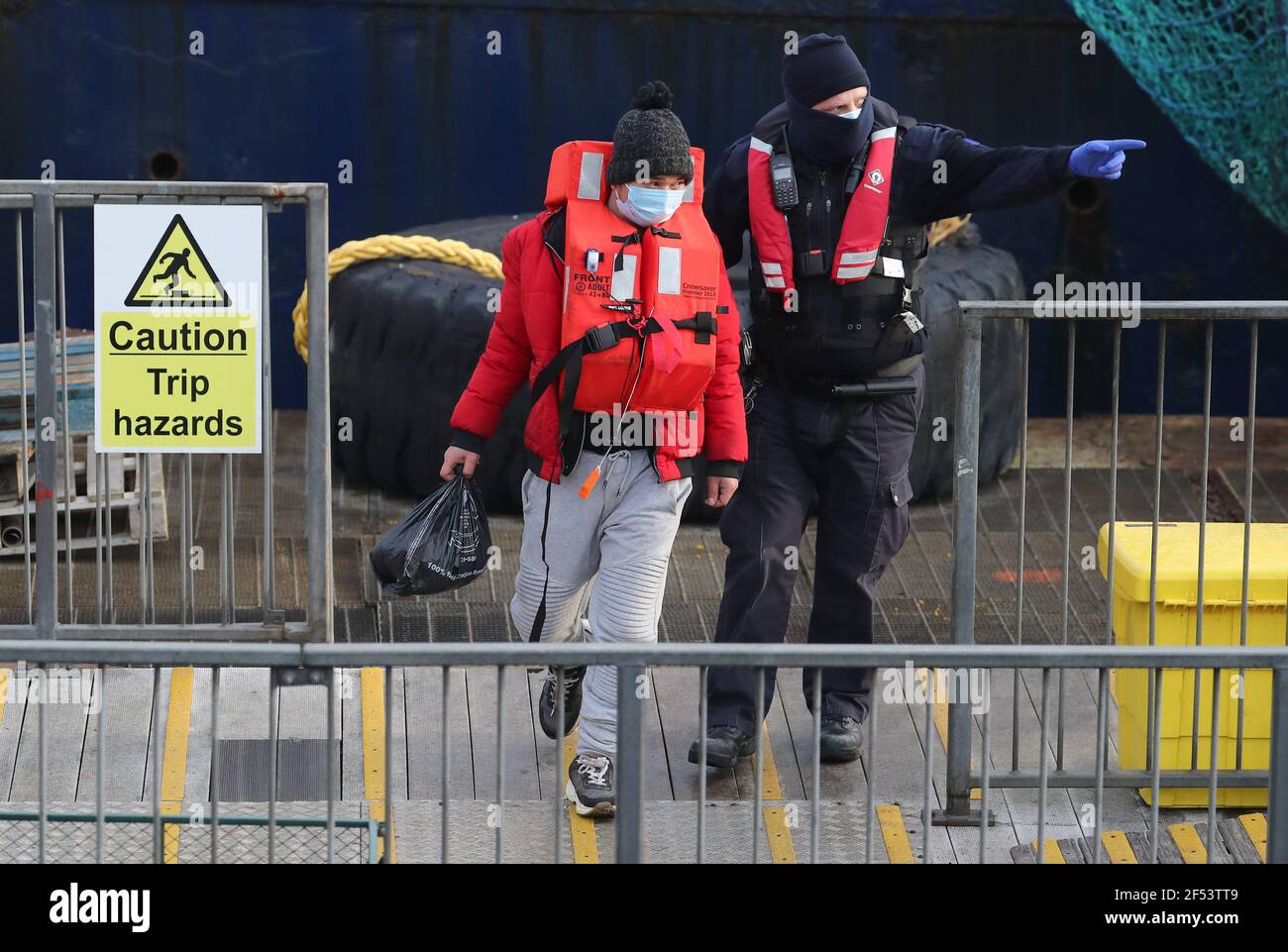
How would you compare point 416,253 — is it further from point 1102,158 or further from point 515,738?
point 1102,158

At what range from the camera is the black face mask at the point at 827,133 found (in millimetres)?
5773

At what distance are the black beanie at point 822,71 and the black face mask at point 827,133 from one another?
0.04 metres

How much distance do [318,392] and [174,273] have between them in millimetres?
541

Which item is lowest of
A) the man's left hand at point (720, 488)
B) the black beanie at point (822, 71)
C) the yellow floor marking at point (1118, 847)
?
the yellow floor marking at point (1118, 847)

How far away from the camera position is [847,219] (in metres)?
5.80

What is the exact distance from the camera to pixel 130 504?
8.10m

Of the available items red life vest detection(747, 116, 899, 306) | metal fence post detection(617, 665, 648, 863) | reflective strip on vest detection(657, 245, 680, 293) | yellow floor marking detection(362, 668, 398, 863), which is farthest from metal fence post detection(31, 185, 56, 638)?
metal fence post detection(617, 665, 648, 863)

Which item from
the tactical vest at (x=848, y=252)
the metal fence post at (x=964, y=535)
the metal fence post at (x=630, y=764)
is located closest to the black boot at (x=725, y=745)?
the metal fence post at (x=964, y=535)

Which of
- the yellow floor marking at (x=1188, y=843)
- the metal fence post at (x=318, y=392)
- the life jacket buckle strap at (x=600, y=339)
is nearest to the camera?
the life jacket buckle strap at (x=600, y=339)

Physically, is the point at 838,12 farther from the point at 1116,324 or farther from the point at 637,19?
the point at 1116,324

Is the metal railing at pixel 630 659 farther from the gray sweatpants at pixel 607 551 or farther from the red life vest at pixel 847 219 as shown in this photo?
the red life vest at pixel 847 219

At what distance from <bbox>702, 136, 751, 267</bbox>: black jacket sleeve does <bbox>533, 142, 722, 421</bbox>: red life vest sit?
0.40m

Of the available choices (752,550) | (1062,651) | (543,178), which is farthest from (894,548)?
(543,178)

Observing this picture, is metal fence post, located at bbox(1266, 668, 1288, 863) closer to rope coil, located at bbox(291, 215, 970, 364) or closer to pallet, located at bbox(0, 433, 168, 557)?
pallet, located at bbox(0, 433, 168, 557)
